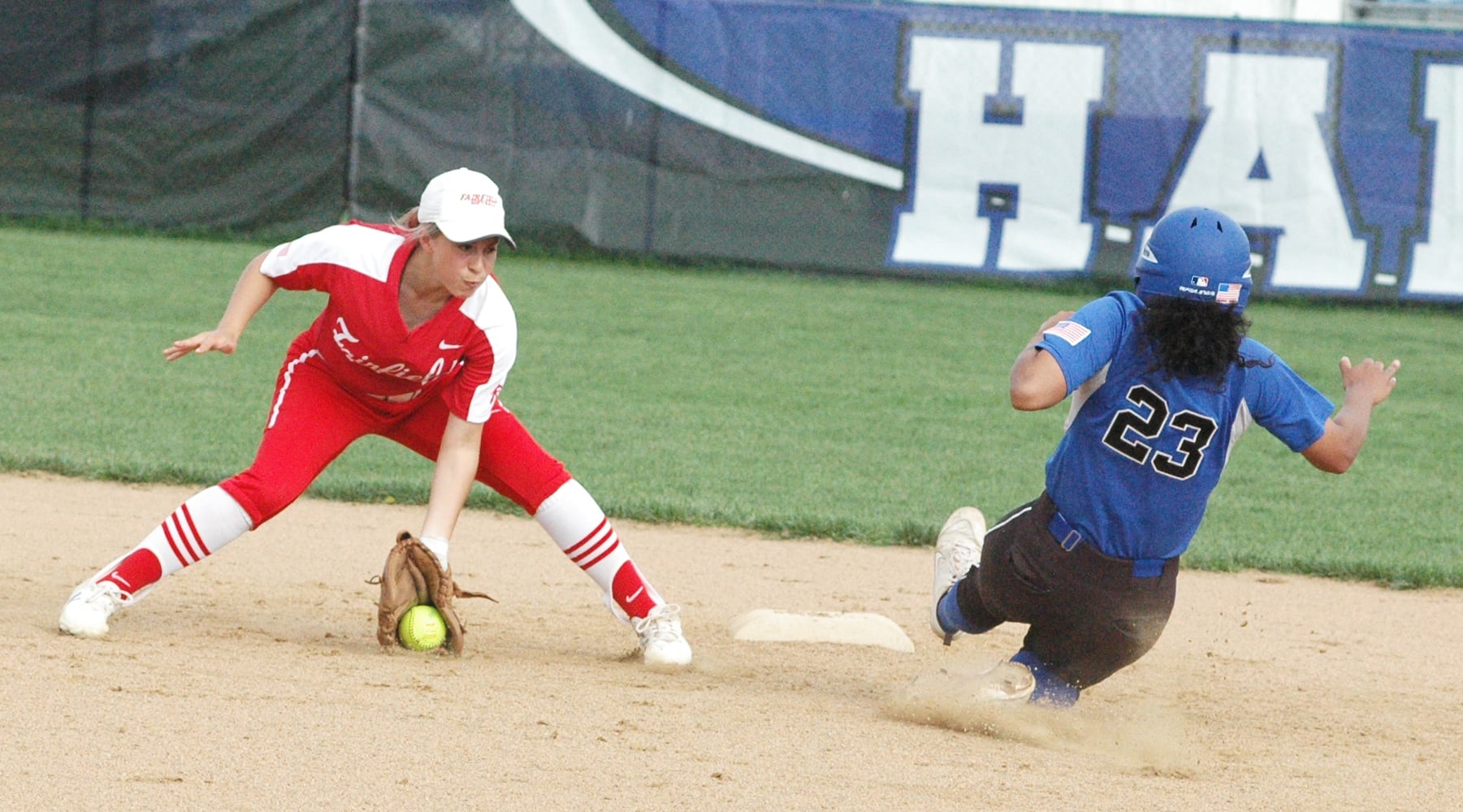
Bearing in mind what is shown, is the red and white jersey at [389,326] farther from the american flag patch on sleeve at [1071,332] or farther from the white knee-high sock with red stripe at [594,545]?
the american flag patch on sleeve at [1071,332]

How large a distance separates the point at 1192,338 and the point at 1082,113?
429 inches

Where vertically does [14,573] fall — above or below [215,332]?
below

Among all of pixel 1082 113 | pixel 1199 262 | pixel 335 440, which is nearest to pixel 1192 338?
pixel 1199 262

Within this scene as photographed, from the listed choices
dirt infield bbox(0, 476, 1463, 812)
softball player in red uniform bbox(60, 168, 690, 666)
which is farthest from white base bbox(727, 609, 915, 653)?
softball player in red uniform bbox(60, 168, 690, 666)

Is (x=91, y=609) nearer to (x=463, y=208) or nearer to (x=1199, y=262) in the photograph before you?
(x=463, y=208)

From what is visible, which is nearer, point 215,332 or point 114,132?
point 215,332

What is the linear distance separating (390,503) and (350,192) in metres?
8.11

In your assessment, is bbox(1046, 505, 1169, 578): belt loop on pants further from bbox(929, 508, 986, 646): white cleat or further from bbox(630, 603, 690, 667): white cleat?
bbox(630, 603, 690, 667): white cleat

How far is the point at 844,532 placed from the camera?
6.59m

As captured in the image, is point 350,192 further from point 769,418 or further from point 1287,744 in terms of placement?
point 1287,744

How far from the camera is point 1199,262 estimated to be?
3896mm

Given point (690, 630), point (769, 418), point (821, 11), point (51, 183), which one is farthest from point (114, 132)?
point (690, 630)

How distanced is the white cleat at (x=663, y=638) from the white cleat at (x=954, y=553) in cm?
69

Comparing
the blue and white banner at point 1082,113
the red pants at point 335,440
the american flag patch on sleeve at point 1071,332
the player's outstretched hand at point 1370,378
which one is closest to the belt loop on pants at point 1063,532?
the american flag patch on sleeve at point 1071,332
